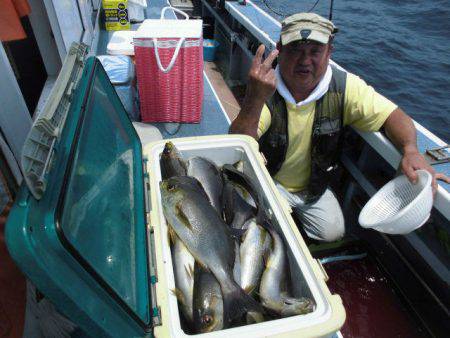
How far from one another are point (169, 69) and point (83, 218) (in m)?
2.04

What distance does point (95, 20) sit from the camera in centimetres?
476

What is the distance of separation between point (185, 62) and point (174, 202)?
1834 mm

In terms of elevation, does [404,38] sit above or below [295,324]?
below

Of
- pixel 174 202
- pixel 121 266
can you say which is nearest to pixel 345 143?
pixel 174 202

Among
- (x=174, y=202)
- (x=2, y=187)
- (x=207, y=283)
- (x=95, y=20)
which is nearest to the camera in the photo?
(x=207, y=283)

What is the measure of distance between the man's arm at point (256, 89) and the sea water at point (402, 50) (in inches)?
169

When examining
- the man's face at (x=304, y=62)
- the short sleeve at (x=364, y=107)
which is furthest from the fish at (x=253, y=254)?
the short sleeve at (x=364, y=107)

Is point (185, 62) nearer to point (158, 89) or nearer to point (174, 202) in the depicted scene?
point (158, 89)

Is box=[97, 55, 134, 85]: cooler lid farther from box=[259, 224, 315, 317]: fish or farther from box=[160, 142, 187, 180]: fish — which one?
box=[259, 224, 315, 317]: fish

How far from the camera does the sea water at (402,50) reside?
6957 millimetres

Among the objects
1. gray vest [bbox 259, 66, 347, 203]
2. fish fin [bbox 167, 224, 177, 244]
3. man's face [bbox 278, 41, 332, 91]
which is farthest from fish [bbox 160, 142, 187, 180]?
man's face [bbox 278, 41, 332, 91]

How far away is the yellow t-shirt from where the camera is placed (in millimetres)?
2389

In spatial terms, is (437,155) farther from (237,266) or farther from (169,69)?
(169,69)

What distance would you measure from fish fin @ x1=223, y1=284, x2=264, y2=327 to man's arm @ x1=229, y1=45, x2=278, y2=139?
120 centimetres
